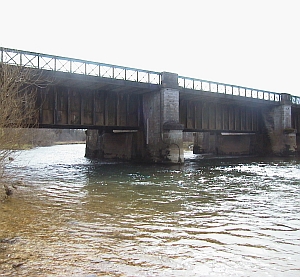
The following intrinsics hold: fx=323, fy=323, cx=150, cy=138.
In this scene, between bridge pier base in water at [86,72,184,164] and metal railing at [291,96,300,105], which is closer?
bridge pier base in water at [86,72,184,164]

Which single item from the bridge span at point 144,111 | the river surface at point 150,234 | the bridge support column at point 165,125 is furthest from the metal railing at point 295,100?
the river surface at point 150,234

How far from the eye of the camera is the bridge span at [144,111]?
22719mm

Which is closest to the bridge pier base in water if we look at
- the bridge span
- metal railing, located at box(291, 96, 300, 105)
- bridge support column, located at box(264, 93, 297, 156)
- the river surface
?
the bridge span

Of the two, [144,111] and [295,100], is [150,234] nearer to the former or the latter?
[144,111]

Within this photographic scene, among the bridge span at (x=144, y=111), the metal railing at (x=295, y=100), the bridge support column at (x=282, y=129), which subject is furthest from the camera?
the metal railing at (x=295, y=100)

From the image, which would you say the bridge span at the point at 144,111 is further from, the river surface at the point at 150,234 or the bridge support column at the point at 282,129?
the river surface at the point at 150,234

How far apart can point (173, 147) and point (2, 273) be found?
21.2m

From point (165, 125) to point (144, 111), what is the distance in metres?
3.08

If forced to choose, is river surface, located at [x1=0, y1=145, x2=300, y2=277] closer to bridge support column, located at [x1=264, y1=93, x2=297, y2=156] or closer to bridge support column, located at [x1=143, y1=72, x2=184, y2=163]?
bridge support column, located at [x1=143, y1=72, x2=184, y2=163]

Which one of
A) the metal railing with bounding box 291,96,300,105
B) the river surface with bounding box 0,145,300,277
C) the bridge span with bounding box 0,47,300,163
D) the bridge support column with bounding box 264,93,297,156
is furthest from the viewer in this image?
the metal railing with bounding box 291,96,300,105

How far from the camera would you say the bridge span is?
2272cm

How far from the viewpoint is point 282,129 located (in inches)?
1512

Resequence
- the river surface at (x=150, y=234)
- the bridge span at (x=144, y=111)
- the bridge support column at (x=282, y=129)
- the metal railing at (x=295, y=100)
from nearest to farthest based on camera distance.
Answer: the river surface at (x=150, y=234) → the bridge span at (x=144, y=111) → the bridge support column at (x=282, y=129) → the metal railing at (x=295, y=100)

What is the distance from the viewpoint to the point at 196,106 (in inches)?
1272
